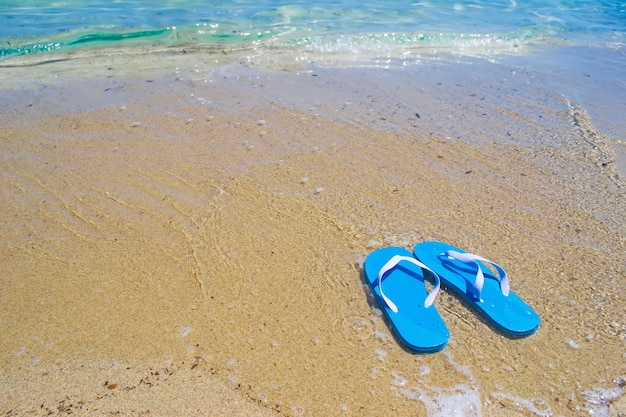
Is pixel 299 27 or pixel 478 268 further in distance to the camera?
pixel 299 27

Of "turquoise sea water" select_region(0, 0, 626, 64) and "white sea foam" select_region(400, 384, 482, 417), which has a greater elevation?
"turquoise sea water" select_region(0, 0, 626, 64)

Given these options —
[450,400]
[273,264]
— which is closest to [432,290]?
[450,400]

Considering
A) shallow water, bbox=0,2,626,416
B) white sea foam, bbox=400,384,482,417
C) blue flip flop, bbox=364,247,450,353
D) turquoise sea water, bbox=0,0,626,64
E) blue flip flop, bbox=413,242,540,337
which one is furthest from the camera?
turquoise sea water, bbox=0,0,626,64

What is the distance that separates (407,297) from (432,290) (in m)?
0.13

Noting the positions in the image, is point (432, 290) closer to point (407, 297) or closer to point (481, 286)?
point (407, 297)

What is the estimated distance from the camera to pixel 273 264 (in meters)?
2.62

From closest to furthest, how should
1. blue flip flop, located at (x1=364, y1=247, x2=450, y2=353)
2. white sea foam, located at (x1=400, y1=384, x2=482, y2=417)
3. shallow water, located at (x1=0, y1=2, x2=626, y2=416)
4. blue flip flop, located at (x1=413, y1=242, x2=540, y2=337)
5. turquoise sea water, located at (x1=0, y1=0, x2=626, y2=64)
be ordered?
white sea foam, located at (x1=400, y1=384, x2=482, y2=417) < shallow water, located at (x1=0, y1=2, x2=626, y2=416) < blue flip flop, located at (x1=364, y1=247, x2=450, y2=353) < blue flip flop, located at (x1=413, y1=242, x2=540, y2=337) < turquoise sea water, located at (x1=0, y1=0, x2=626, y2=64)

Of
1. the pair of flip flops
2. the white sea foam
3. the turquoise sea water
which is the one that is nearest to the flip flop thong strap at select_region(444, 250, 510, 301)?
the pair of flip flops

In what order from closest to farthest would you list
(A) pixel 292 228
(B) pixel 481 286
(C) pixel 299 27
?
(B) pixel 481 286 < (A) pixel 292 228 < (C) pixel 299 27

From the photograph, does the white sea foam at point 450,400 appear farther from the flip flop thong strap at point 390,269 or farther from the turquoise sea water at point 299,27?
the turquoise sea water at point 299,27

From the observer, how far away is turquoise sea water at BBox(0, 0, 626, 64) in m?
6.30

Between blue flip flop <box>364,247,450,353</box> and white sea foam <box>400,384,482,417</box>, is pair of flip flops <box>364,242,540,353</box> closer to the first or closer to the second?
blue flip flop <box>364,247,450,353</box>

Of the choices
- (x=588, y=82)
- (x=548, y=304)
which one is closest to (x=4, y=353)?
(x=548, y=304)

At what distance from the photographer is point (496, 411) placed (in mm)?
1922
